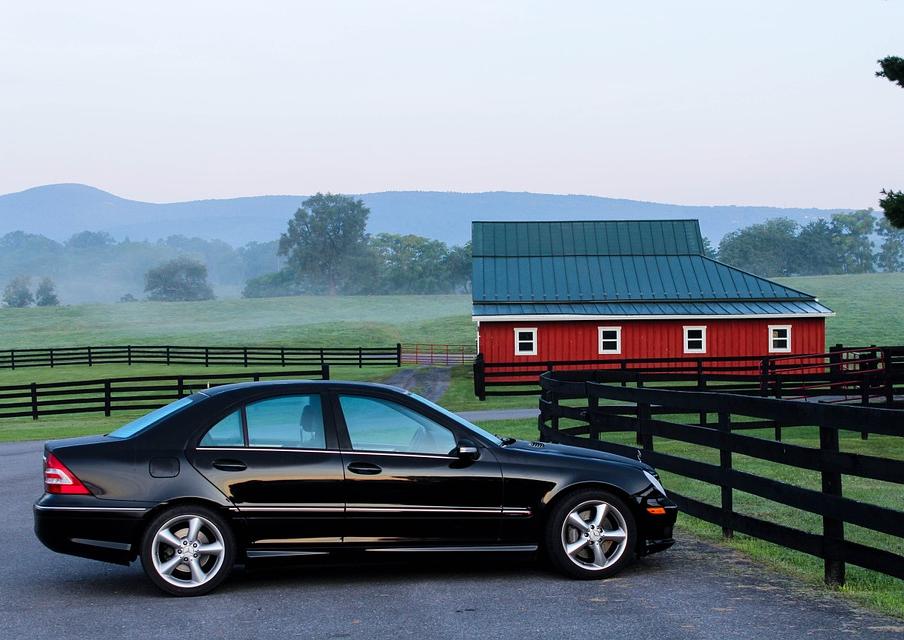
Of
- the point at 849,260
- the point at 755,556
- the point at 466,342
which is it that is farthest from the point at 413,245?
the point at 755,556

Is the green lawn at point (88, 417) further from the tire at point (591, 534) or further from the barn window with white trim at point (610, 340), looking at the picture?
the tire at point (591, 534)

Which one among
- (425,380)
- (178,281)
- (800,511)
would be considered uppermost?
(178,281)

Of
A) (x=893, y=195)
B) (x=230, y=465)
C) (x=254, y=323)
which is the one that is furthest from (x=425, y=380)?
(x=254, y=323)

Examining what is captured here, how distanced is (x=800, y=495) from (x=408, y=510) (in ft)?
8.81

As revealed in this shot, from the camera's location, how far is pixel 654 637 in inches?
254

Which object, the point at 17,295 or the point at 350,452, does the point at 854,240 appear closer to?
the point at 17,295

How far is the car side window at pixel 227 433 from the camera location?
7988 mm

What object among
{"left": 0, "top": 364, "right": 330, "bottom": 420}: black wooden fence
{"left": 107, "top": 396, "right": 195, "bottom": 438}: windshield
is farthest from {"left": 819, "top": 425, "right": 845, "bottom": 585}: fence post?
{"left": 0, "top": 364, "right": 330, "bottom": 420}: black wooden fence

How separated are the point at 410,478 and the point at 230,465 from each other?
1.23 m

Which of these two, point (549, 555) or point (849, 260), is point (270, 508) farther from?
point (849, 260)

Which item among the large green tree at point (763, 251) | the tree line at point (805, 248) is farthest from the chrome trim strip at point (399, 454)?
the large green tree at point (763, 251)

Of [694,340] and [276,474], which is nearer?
[276,474]

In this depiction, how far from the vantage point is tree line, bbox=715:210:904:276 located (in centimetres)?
14900

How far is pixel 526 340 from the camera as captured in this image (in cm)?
4272
